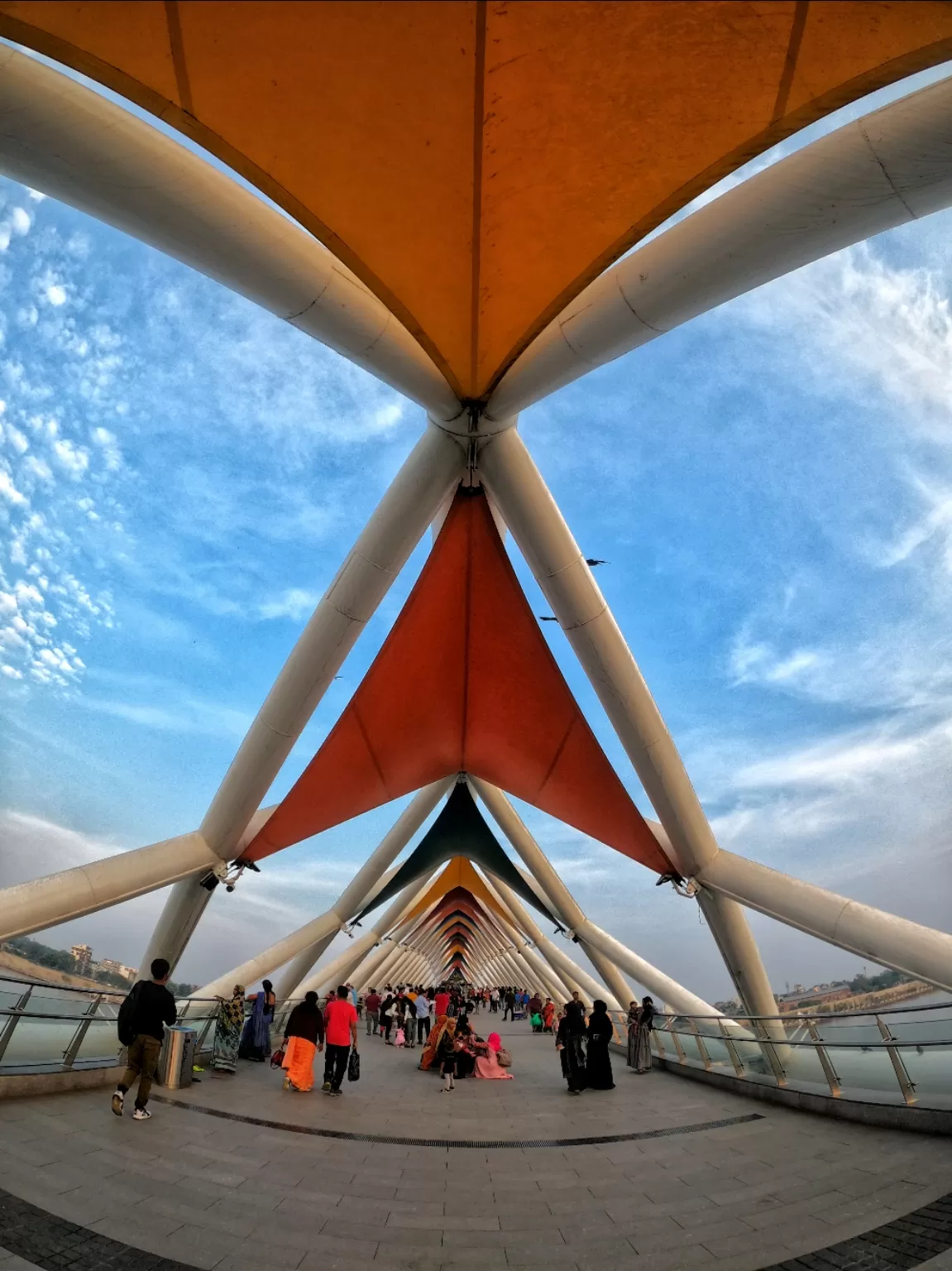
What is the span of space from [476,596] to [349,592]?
7.21ft

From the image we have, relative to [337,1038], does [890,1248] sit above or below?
below

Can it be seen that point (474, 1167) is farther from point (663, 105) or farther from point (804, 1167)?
point (663, 105)

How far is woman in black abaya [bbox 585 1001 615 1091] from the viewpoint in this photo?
8172 mm

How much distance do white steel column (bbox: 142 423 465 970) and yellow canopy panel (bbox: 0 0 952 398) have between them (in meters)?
2.38

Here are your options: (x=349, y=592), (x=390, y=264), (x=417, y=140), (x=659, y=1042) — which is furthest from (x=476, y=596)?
(x=659, y=1042)

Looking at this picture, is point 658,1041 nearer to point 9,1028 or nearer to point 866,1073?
point 866,1073

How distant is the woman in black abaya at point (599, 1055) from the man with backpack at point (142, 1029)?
17.2ft

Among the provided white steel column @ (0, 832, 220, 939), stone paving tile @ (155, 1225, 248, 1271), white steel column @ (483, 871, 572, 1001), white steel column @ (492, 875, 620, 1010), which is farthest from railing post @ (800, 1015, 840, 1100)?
white steel column @ (483, 871, 572, 1001)

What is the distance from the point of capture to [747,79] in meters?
4.06

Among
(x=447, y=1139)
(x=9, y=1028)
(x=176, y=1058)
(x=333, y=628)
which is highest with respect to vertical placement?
(x=333, y=628)

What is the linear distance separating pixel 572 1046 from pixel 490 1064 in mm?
2201

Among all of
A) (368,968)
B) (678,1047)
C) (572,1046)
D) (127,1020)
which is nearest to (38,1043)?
(127,1020)

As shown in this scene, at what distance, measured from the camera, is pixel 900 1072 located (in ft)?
17.2

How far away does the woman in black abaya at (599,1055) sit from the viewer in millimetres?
8172
